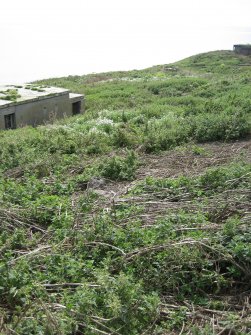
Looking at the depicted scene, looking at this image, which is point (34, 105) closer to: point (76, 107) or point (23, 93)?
point (23, 93)

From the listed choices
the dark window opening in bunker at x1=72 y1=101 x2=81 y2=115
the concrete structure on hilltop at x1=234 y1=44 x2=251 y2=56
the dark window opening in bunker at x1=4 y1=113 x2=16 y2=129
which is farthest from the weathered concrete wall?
the concrete structure on hilltop at x1=234 y1=44 x2=251 y2=56

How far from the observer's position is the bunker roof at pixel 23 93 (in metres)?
16.3

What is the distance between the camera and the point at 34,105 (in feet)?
56.3

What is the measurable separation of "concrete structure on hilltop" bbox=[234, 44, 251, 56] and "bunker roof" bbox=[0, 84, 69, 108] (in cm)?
2778

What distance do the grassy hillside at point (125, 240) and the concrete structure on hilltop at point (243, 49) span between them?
3441cm

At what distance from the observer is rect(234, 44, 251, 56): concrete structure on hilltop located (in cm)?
4178

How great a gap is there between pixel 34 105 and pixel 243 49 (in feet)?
101

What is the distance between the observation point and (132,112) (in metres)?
14.6

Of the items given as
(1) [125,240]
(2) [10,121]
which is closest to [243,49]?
(2) [10,121]

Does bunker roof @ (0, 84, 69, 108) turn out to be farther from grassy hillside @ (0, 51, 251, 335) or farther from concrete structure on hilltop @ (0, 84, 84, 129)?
grassy hillside @ (0, 51, 251, 335)

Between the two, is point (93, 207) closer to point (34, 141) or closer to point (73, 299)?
point (73, 299)

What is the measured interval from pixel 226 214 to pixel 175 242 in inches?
48.1

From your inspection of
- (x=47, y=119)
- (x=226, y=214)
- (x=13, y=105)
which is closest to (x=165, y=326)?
(x=226, y=214)

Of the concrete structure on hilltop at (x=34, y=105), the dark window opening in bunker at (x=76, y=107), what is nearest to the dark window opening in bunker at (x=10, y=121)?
the concrete structure on hilltop at (x=34, y=105)
